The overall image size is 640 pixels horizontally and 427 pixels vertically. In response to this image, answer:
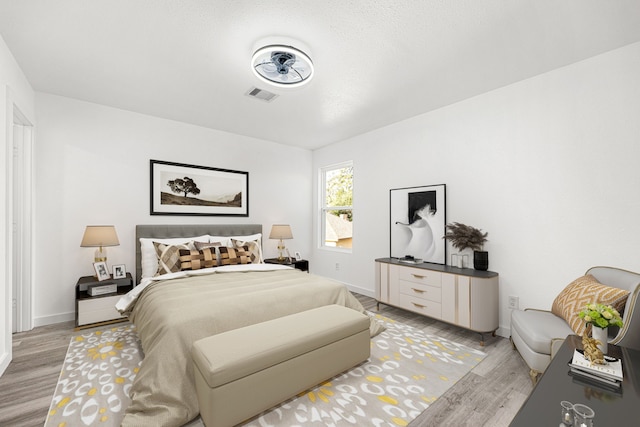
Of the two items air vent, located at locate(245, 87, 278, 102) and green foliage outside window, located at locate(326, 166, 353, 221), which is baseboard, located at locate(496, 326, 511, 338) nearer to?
green foliage outside window, located at locate(326, 166, 353, 221)

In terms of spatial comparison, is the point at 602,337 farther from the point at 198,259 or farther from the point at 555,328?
the point at 198,259

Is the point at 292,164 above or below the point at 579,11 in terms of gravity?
below

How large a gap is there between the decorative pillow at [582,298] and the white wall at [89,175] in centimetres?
423

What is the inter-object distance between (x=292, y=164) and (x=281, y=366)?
4036mm

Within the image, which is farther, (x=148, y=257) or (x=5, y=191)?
(x=148, y=257)

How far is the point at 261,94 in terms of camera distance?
10.5 feet

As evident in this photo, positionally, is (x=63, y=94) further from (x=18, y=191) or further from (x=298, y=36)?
(x=298, y=36)

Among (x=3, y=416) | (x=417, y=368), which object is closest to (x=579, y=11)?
(x=417, y=368)

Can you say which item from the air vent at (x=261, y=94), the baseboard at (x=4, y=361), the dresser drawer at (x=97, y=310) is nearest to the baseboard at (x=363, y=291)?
the air vent at (x=261, y=94)

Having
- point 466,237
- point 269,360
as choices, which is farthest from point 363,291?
point 269,360

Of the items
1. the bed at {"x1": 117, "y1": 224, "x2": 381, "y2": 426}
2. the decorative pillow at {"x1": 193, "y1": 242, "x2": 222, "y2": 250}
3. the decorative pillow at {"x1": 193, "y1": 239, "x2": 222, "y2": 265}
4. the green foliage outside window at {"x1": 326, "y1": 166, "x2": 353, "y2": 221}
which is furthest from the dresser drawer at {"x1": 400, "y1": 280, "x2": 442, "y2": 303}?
→ the decorative pillow at {"x1": 193, "y1": 242, "x2": 222, "y2": 250}

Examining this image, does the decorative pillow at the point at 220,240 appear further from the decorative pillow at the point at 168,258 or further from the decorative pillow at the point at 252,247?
the decorative pillow at the point at 168,258

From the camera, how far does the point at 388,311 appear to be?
3.79m

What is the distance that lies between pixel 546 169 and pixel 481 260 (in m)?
1.09
